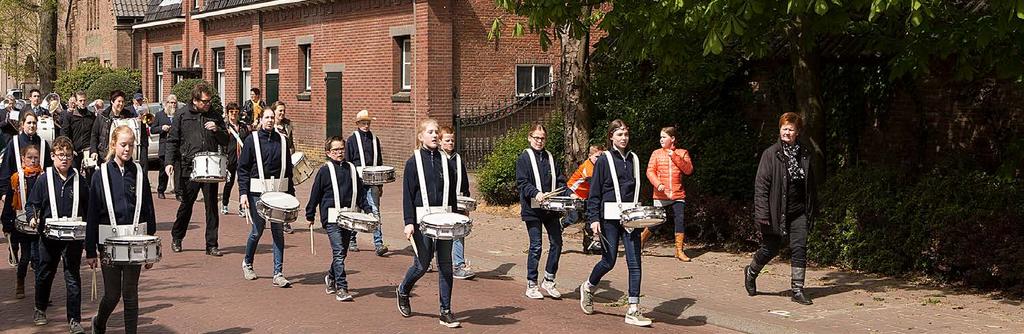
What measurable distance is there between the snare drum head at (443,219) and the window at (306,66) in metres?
22.6

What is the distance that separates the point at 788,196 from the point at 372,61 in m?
18.4

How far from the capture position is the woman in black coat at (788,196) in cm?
1103

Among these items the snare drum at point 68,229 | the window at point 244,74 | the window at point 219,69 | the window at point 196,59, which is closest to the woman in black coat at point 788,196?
the snare drum at point 68,229

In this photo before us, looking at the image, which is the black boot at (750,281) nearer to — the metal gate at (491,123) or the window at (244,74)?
the metal gate at (491,123)

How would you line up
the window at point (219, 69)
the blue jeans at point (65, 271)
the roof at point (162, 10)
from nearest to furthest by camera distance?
the blue jeans at point (65, 271)
the window at point (219, 69)
the roof at point (162, 10)

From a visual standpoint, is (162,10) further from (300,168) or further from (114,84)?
(300,168)

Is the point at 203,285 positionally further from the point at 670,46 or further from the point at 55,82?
the point at 55,82

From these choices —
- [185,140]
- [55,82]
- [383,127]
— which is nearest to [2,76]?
[55,82]

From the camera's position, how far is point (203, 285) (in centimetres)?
1229

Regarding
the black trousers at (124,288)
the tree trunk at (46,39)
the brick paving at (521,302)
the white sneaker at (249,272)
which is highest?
the tree trunk at (46,39)

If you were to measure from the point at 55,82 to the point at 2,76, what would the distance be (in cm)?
1977

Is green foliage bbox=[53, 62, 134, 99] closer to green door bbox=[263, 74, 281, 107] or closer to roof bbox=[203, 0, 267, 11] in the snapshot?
roof bbox=[203, 0, 267, 11]

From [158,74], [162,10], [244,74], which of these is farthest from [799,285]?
[158,74]

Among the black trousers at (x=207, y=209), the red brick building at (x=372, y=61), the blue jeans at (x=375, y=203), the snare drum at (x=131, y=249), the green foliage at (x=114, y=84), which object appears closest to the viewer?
the snare drum at (x=131, y=249)
